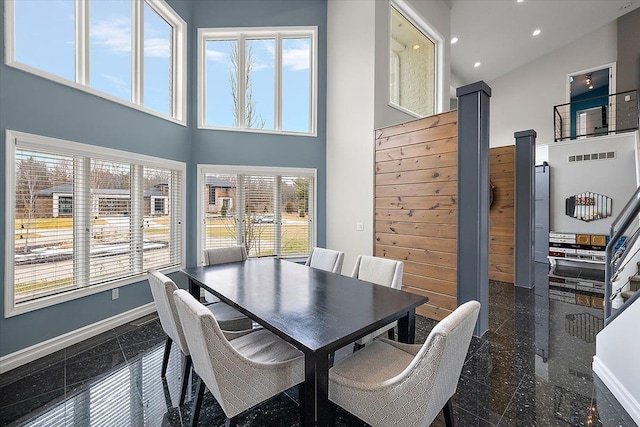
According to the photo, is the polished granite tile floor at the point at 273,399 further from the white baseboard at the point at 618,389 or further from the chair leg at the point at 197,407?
the chair leg at the point at 197,407

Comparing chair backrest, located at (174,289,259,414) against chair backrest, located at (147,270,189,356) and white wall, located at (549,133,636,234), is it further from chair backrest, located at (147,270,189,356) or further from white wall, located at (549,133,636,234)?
white wall, located at (549,133,636,234)

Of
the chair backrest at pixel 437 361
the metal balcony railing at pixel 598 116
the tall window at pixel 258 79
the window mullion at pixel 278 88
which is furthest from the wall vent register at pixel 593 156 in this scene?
the chair backrest at pixel 437 361

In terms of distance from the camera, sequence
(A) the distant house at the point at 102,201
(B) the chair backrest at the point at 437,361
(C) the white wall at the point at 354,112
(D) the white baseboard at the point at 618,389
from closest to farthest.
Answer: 1. (B) the chair backrest at the point at 437,361
2. (D) the white baseboard at the point at 618,389
3. (A) the distant house at the point at 102,201
4. (C) the white wall at the point at 354,112

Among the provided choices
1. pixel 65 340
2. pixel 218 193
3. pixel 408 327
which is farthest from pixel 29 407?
pixel 218 193

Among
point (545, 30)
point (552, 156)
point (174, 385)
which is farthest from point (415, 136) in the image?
point (545, 30)

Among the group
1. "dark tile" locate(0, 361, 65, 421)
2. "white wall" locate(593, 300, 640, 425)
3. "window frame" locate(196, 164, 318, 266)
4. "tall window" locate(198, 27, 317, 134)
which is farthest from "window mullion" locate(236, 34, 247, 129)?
"white wall" locate(593, 300, 640, 425)

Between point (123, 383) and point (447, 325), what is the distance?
2.46m

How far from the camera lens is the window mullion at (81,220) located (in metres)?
3.04

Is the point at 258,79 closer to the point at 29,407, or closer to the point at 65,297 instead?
the point at 65,297

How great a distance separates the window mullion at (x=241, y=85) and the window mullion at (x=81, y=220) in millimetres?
2177

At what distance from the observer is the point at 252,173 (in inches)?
181

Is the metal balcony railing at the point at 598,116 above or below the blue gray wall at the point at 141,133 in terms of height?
above

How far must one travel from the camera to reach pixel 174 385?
2.22 m

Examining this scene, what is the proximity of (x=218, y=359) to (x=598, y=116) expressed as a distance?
10.2 meters
